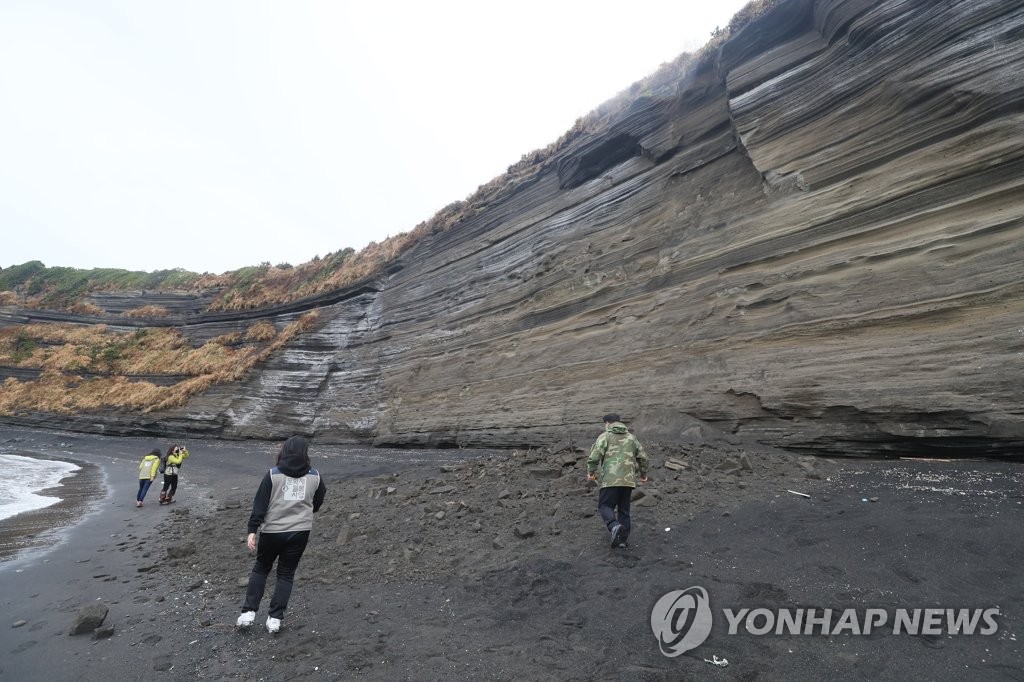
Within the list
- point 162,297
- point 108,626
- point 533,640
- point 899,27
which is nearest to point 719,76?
point 899,27

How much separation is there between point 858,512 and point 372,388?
54.5 feet

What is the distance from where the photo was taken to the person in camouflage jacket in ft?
17.0

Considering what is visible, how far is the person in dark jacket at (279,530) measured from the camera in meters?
4.00

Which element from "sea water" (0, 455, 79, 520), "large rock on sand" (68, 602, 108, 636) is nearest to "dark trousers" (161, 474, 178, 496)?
"sea water" (0, 455, 79, 520)

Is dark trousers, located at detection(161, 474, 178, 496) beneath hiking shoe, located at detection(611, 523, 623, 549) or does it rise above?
beneath

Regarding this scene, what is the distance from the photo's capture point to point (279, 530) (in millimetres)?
4020

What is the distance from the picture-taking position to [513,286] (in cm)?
1638

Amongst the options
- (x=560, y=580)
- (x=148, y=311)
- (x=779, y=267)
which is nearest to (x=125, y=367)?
(x=148, y=311)

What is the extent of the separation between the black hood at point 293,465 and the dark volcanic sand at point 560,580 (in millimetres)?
1328

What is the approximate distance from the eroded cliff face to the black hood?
7555mm

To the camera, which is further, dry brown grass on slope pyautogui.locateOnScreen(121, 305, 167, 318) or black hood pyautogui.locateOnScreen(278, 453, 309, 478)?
dry brown grass on slope pyautogui.locateOnScreen(121, 305, 167, 318)

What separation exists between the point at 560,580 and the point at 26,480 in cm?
1834

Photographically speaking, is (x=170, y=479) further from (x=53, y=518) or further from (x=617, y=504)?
(x=617, y=504)

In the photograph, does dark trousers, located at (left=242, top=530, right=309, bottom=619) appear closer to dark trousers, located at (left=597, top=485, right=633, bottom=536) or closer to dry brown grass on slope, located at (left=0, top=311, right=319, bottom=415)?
dark trousers, located at (left=597, top=485, right=633, bottom=536)
